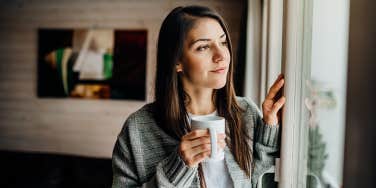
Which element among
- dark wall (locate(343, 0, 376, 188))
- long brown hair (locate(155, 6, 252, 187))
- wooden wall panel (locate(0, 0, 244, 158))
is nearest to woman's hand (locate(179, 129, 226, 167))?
long brown hair (locate(155, 6, 252, 187))

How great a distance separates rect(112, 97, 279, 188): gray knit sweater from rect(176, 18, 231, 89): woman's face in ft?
0.51

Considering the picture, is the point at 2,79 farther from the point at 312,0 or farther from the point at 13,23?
the point at 312,0

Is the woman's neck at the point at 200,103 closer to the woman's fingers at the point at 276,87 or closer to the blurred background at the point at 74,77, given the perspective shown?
the woman's fingers at the point at 276,87

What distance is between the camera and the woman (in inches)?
33.5

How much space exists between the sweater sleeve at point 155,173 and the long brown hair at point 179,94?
0.08 meters

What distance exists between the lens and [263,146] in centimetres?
89

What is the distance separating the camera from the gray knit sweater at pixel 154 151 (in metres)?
0.87

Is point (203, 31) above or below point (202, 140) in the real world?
above

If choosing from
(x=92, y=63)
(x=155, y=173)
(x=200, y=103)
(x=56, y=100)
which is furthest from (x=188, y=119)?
(x=56, y=100)

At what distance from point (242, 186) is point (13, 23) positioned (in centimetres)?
348

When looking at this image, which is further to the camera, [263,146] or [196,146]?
[263,146]

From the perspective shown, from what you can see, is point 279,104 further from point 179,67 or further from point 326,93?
point 179,67

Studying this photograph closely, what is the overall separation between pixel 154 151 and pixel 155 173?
70mm

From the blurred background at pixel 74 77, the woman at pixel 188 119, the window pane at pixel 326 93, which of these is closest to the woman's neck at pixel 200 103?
the woman at pixel 188 119
